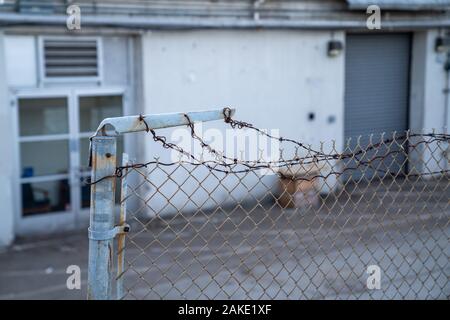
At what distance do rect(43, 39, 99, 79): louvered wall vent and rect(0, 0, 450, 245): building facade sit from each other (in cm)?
1

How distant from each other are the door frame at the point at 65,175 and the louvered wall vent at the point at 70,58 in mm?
238

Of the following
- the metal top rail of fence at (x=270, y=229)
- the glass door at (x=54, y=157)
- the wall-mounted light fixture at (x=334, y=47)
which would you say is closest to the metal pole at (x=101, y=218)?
the metal top rail of fence at (x=270, y=229)

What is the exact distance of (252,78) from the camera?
1024 cm

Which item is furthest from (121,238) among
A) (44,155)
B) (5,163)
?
(44,155)

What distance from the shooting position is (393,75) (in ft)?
40.0

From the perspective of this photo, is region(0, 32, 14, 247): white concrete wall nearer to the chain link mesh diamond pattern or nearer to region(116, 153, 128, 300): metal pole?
the chain link mesh diamond pattern

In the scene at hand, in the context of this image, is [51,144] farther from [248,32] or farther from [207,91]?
[248,32]

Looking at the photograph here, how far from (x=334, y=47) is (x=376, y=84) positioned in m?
1.77

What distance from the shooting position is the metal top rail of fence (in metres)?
2.29

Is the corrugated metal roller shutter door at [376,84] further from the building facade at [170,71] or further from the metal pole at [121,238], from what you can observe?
the metal pole at [121,238]

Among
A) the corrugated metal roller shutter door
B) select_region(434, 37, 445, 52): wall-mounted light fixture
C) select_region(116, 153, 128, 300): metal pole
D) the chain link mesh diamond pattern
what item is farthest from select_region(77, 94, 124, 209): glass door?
select_region(116, 153, 128, 300): metal pole

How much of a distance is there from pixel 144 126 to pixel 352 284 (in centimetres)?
487

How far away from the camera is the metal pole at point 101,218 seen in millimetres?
2115
